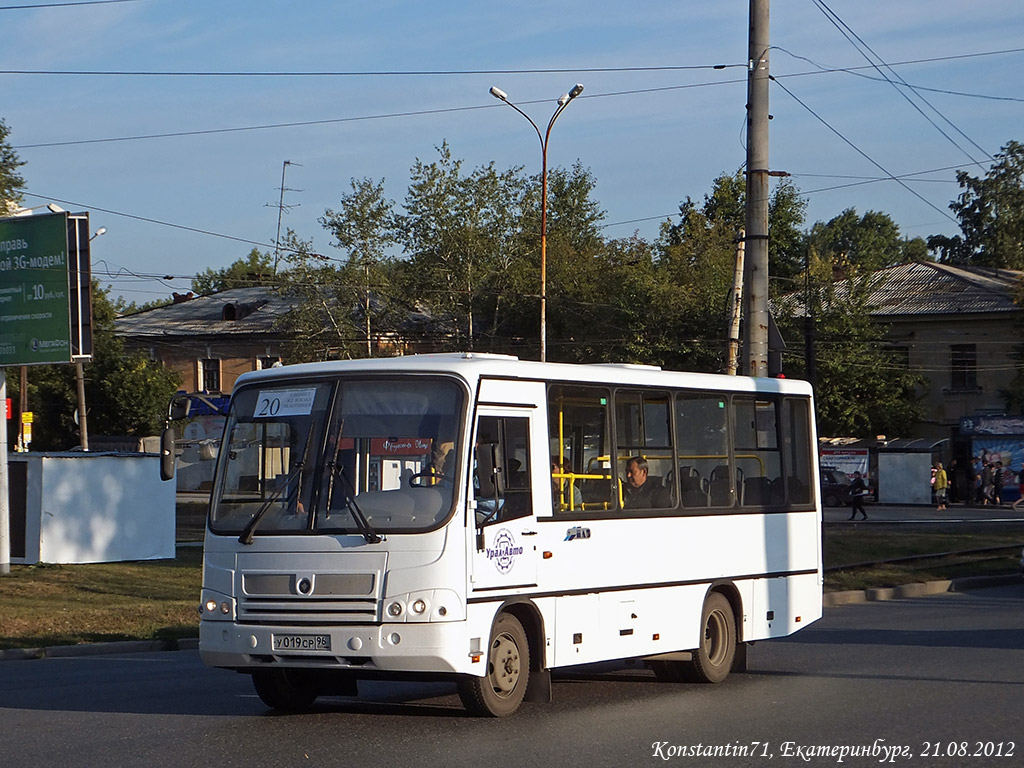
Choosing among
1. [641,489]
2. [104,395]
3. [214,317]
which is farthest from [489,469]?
[214,317]

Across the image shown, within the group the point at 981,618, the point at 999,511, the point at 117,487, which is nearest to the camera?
the point at 981,618

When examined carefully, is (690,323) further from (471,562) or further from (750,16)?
(471,562)

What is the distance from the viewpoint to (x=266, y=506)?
9.90m

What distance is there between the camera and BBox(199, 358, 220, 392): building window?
7550 centimetres

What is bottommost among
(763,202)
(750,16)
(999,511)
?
(999,511)

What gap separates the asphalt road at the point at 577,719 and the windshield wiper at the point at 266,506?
1.29 m

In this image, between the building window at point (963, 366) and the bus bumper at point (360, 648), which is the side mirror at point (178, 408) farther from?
the building window at point (963, 366)

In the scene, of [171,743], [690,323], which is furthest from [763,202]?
[690,323]

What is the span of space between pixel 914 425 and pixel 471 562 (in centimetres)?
5633

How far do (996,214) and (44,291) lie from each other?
68383 millimetres

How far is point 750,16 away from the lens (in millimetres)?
19297

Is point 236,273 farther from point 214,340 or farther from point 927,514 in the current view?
point 927,514

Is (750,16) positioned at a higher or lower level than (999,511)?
higher

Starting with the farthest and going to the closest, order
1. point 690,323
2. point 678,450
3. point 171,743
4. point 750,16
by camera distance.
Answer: point 690,323, point 750,16, point 678,450, point 171,743
